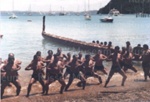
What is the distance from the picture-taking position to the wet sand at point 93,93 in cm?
1173

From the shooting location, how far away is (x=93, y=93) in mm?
12578

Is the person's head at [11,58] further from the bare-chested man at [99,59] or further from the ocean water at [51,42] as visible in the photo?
the ocean water at [51,42]

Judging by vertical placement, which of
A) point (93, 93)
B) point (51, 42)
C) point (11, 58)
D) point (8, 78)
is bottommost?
point (51, 42)

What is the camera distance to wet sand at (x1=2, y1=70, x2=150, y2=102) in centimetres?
1173

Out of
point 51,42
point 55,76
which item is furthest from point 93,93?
point 51,42

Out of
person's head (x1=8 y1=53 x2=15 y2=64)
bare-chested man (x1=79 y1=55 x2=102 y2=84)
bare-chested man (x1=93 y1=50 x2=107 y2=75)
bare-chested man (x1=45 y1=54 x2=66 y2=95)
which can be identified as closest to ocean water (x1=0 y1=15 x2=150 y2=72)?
bare-chested man (x1=93 y1=50 x2=107 y2=75)

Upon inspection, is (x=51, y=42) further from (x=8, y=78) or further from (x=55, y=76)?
(x=8, y=78)

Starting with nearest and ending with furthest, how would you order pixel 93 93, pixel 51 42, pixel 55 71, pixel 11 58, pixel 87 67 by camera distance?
pixel 11 58, pixel 55 71, pixel 93 93, pixel 87 67, pixel 51 42

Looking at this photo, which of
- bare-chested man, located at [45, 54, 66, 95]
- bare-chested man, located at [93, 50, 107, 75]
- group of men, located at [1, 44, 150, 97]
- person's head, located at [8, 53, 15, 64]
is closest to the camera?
person's head, located at [8, 53, 15, 64]

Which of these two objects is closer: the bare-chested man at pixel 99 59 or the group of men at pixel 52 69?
the group of men at pixel 52 69

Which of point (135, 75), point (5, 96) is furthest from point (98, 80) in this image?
point (5, 96)

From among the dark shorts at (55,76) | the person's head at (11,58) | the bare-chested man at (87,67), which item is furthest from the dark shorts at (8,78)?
the bare-chested man at (87,67)

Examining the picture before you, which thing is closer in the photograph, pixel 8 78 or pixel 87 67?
pixel 8 78

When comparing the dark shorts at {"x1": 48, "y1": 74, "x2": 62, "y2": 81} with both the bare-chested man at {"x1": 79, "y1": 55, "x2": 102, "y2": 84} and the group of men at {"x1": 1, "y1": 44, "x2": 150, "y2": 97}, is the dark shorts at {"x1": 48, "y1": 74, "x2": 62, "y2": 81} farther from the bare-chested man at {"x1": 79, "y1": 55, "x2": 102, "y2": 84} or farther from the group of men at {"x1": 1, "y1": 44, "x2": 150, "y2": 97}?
the bare-chested man at {"x1": 79, "y1": 55, "x2": 102, "y2": 84}
